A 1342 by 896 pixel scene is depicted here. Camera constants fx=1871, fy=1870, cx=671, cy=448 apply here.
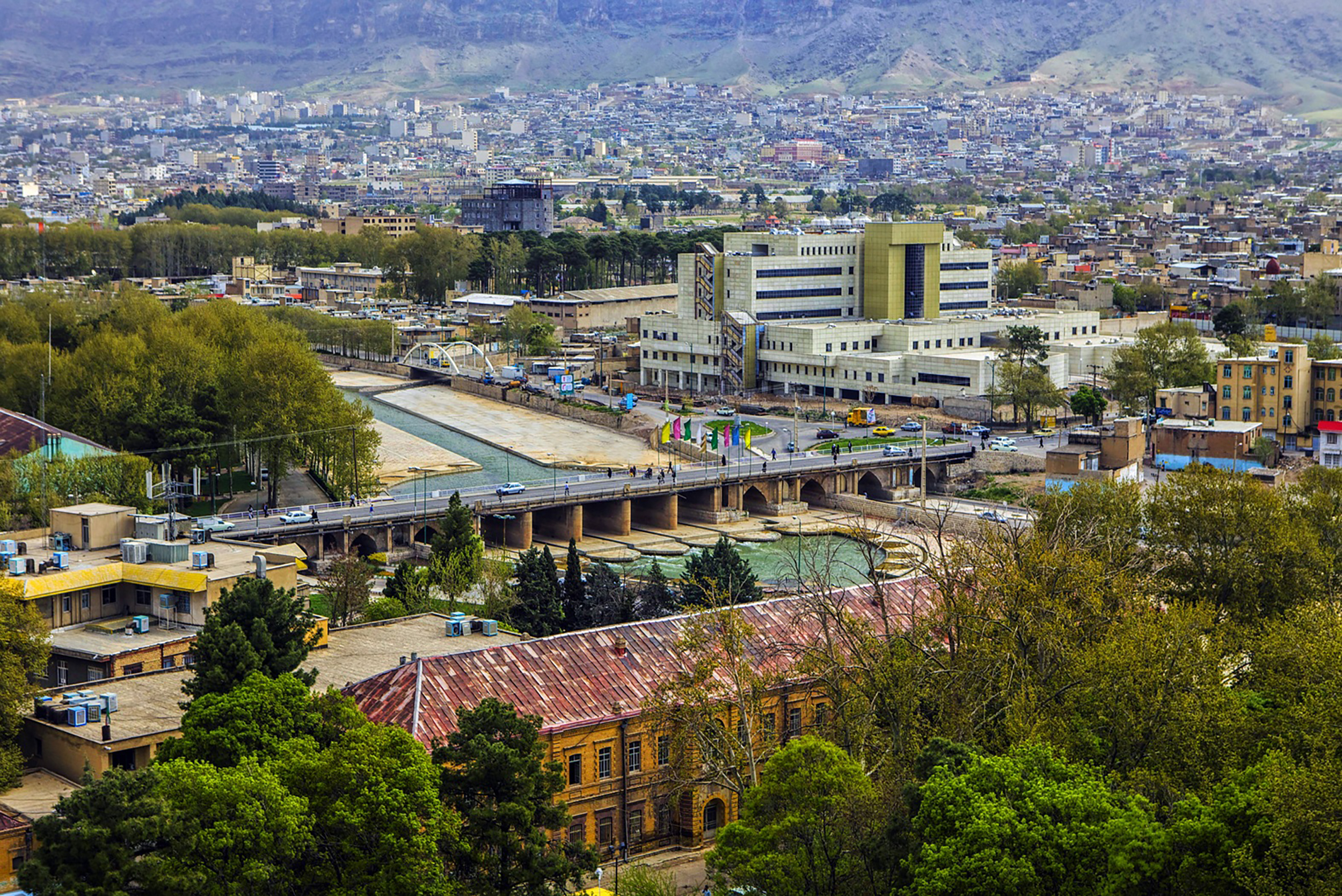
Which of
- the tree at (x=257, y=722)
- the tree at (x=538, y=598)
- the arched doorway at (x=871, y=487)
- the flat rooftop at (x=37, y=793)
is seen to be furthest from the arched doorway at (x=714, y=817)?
the arched doorway at (x=871, y=487)

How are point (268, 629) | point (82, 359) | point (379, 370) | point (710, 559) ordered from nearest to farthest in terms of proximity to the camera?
point (268, 629), point (710, 559), point (82, 359), point (379, 370)

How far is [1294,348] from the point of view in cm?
6341

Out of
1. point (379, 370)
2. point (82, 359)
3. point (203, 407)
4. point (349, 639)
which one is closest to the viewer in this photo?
point (349, 639)

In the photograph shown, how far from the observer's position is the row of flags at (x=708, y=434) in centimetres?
6512

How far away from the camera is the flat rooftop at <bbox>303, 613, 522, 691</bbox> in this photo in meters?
28.8

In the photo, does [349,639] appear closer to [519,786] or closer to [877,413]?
[519,786]

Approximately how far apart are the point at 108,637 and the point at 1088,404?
44.6 meters

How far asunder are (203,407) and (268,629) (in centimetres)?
3155

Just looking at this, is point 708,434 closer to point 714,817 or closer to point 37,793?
point 714,817

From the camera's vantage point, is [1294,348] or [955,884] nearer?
[955,884]

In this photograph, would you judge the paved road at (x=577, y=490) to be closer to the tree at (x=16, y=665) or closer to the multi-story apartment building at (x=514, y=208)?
the tree at (x=16, y=665)

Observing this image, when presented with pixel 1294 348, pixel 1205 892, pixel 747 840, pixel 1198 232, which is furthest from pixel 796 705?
pixel 1198 232

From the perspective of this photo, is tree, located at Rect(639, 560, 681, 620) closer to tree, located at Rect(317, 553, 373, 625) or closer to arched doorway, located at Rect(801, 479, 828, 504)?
tree, located at Rect(317, 553, 373, 625)

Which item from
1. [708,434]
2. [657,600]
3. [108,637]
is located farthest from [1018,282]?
[108,637]
